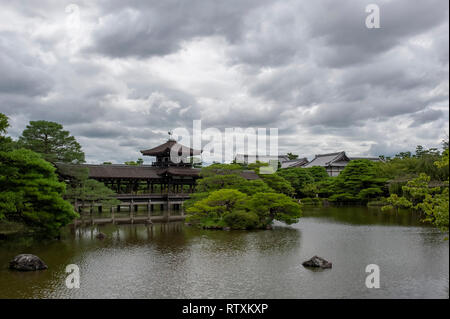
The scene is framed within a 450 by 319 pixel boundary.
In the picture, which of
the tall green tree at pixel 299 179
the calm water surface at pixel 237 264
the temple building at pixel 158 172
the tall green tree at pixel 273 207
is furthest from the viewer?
the tall green tree at pixel 299 179

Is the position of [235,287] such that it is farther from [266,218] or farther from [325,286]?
[266,218]

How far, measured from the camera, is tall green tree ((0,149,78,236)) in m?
16.8

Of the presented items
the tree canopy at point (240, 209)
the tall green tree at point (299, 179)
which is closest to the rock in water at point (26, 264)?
the tree canopy at point (240, 209)

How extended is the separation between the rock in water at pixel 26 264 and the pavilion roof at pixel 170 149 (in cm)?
2245

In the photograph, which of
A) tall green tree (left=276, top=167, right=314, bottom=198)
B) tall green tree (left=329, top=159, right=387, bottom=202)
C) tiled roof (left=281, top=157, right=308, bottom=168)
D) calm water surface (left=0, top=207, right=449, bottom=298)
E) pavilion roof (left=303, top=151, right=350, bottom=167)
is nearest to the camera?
calm water surface (left=0, top=207, right=449, bottom=298)

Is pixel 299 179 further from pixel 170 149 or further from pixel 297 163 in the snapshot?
pixel 170 149

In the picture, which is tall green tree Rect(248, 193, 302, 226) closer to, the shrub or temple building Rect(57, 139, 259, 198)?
the shrub

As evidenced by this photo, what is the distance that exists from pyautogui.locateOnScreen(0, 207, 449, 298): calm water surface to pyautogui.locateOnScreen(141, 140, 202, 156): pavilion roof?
13.7 meters

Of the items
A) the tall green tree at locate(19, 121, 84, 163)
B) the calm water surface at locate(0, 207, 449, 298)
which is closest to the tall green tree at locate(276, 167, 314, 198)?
the calm water surface at locate(0, 207, 449, 298)

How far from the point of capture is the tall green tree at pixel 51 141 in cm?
2705

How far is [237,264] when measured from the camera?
49.6ft

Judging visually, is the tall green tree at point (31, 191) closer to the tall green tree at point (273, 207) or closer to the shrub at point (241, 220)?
the shrub at point (241, 220)

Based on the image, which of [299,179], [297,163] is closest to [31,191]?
[299,179]

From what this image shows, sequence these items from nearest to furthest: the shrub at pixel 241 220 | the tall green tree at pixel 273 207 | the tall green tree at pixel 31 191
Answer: the tall green tree at pixel 31 191 < the shrub at pixel 241 220 < the tall green tree at pixel 273 207
